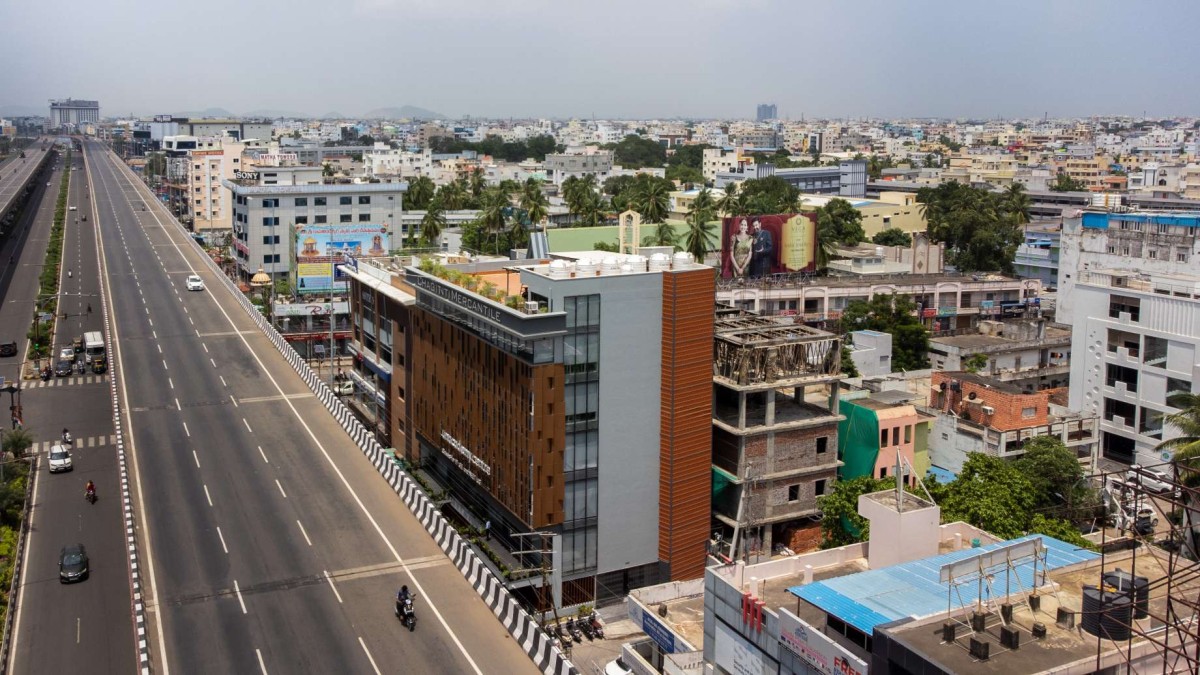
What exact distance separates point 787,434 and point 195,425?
3683cm

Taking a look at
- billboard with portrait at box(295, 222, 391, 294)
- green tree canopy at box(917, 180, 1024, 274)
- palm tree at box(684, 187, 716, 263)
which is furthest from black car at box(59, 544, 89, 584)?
green tree canopy at box(917, 180, 1024, 274)

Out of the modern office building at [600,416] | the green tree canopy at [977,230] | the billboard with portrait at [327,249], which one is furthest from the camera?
the green tree canopy at [977,230]

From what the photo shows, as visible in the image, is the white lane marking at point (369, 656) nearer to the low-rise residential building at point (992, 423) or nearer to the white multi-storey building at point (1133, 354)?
the low-rise residential building at point (992, 423)

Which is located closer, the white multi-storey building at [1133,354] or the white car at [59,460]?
the white multi-storey building at [1133,354]

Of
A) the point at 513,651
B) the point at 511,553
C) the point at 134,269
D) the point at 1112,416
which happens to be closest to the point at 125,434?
the point at 511,553

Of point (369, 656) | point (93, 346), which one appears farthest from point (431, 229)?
point (369, 656)

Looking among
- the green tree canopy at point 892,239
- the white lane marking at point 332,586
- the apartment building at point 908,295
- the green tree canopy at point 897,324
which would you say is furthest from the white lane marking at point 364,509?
the green tree canopy at point 892,239

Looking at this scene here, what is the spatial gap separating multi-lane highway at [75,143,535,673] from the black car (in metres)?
0.58

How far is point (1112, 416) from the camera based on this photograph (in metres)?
64.8

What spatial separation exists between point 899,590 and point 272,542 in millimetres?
29467

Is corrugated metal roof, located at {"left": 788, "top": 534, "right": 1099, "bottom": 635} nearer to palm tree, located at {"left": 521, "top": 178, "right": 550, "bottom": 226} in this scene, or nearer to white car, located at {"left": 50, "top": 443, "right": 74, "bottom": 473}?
white car, located at {"left": 50, "top": 443, "right": 74, "bottom": 473}

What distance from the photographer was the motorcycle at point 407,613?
41906mm

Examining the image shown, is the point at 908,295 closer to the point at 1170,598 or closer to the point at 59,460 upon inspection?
the point at 59,460

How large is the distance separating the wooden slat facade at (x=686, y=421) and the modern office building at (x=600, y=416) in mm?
55
